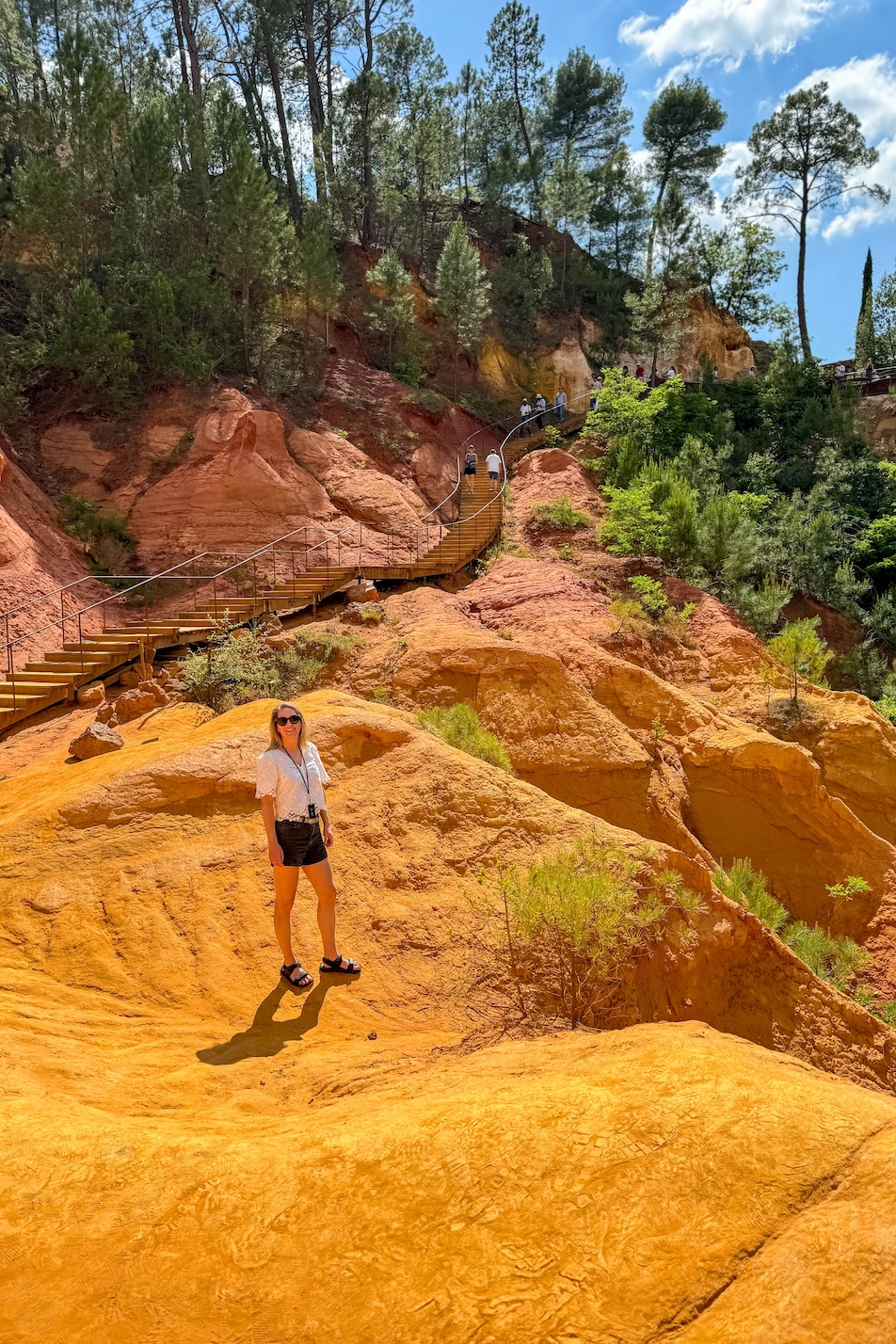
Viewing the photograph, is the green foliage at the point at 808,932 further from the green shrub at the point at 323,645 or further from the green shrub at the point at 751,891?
the green shrub at the point at 323,645

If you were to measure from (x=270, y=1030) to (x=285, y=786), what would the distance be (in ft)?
4.69

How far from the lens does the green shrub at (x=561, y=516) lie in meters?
18.8

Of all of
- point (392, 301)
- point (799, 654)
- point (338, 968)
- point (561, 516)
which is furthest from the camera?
point (392, 301)

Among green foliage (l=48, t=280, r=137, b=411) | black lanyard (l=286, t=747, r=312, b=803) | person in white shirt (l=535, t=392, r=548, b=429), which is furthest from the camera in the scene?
person in white shirt (l=535, t=392, r=548, b=429)

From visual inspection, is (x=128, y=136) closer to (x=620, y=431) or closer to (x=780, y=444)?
(x=620, y=431)

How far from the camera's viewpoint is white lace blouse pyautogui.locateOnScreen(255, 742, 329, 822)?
15.2 feet

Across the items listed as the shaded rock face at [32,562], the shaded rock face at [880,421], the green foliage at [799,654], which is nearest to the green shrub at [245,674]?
the shaded rock face at [32,562]

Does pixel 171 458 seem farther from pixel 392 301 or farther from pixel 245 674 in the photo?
pixel 392 301

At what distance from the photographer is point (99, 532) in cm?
1702

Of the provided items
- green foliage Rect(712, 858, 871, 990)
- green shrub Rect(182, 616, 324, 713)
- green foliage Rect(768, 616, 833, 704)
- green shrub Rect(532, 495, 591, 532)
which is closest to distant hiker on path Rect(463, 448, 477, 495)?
green shrub Rect(532, 495, 591, 532)

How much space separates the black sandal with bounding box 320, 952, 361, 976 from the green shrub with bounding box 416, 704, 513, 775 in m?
3.43

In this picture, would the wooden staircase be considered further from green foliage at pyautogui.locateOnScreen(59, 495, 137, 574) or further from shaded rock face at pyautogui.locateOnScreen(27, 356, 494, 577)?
green foliage at pyautogui.locateOnScreen(59, 495, 137, 574)

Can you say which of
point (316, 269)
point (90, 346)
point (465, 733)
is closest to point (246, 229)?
point (316, 269)

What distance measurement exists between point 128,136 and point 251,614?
666 inches
